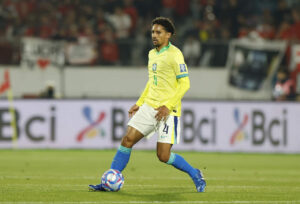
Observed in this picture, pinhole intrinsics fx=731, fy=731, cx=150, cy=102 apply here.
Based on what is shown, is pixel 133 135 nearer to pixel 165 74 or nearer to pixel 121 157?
pixel 121 157

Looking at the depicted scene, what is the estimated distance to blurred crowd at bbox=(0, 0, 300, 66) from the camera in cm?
2052

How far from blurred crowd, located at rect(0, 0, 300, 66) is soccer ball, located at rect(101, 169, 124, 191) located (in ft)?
36.6

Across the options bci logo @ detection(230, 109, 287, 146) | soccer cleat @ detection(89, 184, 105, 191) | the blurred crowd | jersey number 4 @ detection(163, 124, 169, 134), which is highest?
the blurred crowd

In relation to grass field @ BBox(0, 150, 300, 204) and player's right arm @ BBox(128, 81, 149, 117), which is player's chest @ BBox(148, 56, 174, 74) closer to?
player's right arm @ BBox(128, 81, 149, 117)

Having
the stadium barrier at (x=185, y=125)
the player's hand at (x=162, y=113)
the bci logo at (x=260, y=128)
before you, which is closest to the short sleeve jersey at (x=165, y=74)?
the player's hand at (x=162, y=113)

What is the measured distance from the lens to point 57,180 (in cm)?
1148

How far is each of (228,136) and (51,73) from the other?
206 inches

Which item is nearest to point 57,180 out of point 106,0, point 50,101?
point 50,101

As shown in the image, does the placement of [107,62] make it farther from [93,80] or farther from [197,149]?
[197,149]

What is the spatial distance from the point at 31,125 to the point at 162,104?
1065 cm

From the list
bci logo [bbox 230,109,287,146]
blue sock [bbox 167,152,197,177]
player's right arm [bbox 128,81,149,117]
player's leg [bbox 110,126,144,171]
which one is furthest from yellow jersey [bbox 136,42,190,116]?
bci logo [bbox 230,109,287,146]

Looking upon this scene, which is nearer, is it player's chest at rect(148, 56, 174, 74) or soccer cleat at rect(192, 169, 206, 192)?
player's chest at rect(148, 56, 174, 74)

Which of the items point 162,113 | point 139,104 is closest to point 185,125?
point 139,104

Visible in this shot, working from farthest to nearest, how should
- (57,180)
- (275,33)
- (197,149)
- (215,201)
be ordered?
1. (275,33)
2. (197,149)
3. (57,180)
4. (215,201)
